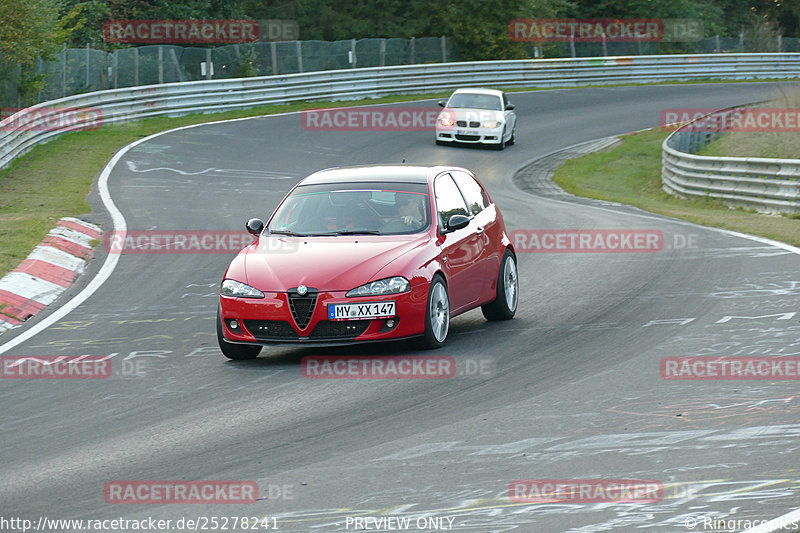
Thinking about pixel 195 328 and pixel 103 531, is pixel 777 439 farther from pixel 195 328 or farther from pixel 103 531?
pixel 195 328

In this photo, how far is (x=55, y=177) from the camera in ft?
79.4

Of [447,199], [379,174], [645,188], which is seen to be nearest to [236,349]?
[379,174]

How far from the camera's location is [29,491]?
20.8 ft

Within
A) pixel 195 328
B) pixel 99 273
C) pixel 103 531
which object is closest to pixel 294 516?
pixel 103 531

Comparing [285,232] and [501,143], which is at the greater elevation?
[285,232]

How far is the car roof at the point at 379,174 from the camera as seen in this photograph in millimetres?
11125

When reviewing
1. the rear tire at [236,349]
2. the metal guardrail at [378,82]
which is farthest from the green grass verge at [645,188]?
the metal guardrail at [378,82]

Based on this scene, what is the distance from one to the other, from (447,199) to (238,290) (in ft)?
8.01

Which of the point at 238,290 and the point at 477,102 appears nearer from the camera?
the point at 238,290

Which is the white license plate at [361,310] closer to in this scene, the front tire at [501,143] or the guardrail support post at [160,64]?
the front tire at [501,143]

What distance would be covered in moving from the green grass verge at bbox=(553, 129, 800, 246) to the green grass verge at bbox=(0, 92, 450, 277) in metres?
10.4

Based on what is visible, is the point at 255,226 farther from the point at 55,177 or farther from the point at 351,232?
the point at 55,177

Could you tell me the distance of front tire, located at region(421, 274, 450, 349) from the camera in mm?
9680

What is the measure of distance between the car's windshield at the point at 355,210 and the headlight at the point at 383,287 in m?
0.95
